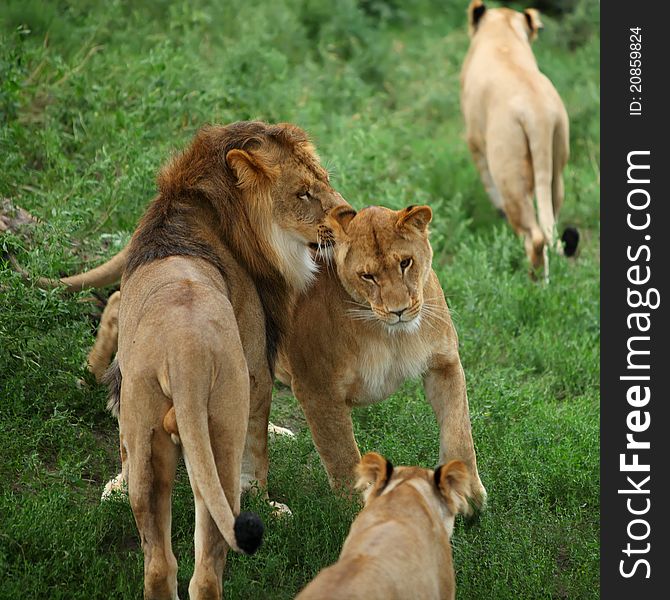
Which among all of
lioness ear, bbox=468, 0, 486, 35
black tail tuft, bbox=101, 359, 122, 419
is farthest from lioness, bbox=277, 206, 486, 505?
lioness ear, bbox=468, 0, 486, 35

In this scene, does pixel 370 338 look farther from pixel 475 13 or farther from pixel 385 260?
pixel 475 13

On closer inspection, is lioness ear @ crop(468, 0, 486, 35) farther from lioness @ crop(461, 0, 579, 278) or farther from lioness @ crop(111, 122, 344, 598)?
lioness @ crop(111, 122, 344, 598)

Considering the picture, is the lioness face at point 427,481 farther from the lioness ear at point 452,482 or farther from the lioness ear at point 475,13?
the lioness ear at point 475,13

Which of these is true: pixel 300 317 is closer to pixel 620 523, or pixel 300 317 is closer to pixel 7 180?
pixel 620 523

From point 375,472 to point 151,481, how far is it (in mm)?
688

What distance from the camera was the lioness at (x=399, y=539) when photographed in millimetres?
3137

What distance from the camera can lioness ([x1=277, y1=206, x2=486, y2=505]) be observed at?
4535 millimetres

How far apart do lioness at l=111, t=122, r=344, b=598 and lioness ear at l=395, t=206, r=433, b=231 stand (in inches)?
11.2

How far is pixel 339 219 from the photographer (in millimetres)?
4586

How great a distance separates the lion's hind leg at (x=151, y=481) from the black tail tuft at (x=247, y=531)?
0.38m

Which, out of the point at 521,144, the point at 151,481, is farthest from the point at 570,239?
the point at 151,481

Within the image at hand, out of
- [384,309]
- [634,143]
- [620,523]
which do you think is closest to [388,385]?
[384,309]

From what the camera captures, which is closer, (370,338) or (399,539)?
(399,539)

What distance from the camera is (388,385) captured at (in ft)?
15.6
